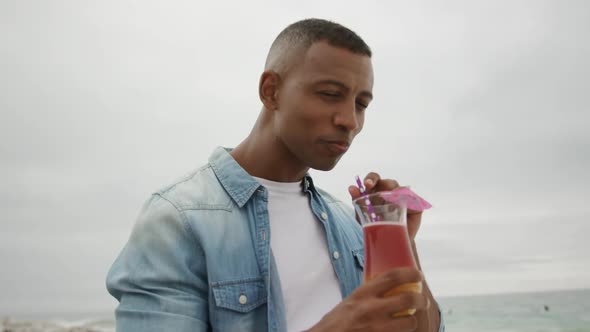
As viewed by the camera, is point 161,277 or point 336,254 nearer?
point 161,277

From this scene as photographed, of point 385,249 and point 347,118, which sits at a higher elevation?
point 347,118

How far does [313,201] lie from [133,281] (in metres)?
1.03

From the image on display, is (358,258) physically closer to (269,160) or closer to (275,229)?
(275,229)

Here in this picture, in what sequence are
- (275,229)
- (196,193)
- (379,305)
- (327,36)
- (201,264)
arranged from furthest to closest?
(327,36)
(275,229)
(196,193)
(201,264)
(379,305)

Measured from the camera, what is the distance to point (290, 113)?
2.47 metres

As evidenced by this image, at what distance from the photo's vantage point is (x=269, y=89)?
2.68 metres

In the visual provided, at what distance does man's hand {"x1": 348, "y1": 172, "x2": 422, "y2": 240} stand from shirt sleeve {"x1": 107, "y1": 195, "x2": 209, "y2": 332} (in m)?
0.72

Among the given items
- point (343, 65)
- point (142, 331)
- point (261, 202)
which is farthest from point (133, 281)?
point (343, 65)

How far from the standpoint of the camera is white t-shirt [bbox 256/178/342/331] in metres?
2.31

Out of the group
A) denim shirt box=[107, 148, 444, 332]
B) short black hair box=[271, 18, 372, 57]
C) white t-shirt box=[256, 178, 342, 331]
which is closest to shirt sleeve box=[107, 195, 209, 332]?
denim shirt box=[107, 148, 444, 332]

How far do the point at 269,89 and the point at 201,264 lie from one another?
991 millimetres

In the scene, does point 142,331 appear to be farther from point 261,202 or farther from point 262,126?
point 262,126

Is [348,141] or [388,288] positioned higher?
[348,141]

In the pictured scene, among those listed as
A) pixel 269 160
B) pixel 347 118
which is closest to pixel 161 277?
pixel 269 160
